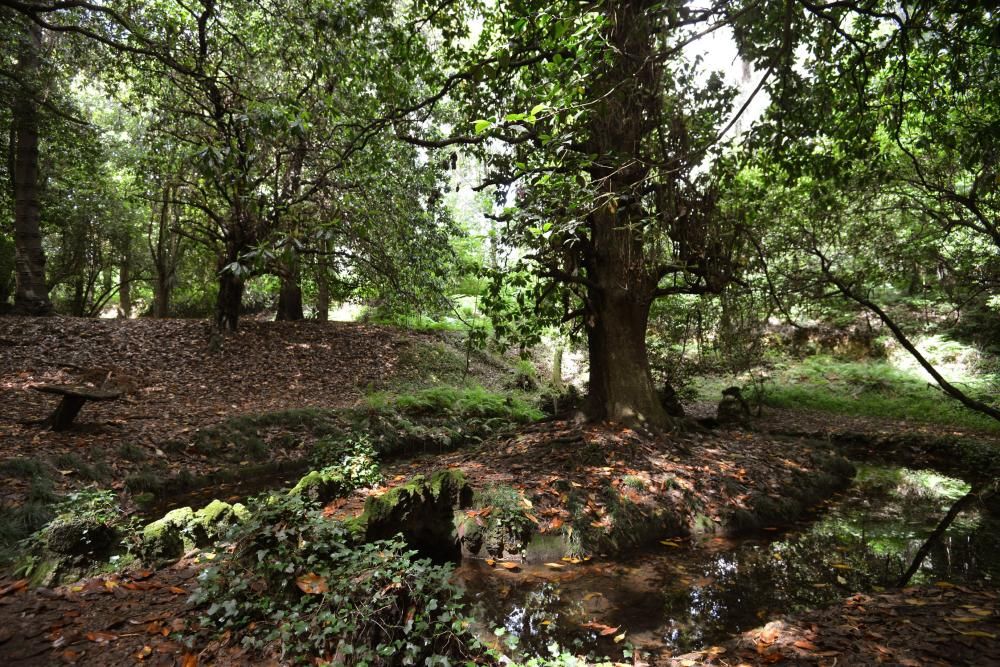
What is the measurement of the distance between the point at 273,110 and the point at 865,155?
6.89 metres

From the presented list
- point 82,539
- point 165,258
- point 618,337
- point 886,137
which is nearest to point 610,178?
point 618,337

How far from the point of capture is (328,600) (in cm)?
314

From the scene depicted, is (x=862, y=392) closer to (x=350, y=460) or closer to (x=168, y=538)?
(x=350, y=460)

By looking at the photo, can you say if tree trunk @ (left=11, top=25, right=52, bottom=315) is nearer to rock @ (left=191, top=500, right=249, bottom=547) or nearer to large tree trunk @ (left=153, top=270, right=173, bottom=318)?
large tree trunk @ (left=153, top=270, right=173, bottom=318)

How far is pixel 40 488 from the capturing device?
5.41 m

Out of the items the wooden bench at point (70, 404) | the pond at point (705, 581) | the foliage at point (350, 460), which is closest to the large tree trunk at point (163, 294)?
the wooden bench at point (70, 404)

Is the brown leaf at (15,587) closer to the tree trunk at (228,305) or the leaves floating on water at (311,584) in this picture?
the leaves floating on water at (311,584)

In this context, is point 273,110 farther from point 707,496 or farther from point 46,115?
point 46,115

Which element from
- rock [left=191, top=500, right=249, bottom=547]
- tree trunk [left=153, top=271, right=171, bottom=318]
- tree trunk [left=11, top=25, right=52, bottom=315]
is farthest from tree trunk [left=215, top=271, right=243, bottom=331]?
rock [left=191, top=500, right=249, bottom=547]

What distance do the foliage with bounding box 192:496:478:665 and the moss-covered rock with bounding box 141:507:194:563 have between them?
33.7 inches

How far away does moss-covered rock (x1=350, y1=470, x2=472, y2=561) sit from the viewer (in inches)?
166

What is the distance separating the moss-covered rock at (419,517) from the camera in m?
4.21

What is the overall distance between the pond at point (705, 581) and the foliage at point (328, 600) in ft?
1.68

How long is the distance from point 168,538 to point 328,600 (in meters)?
2.21
